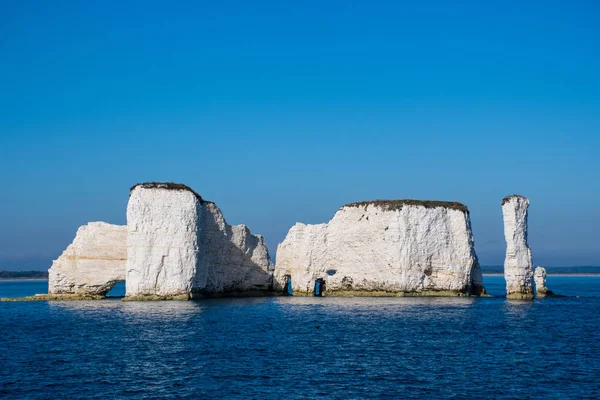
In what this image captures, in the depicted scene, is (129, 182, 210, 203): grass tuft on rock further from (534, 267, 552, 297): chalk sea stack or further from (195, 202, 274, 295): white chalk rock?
(534, 267, 552, 297): chalk sea stack

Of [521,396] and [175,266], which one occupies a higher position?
[175,266]

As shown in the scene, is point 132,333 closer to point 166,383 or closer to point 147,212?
point 166,383

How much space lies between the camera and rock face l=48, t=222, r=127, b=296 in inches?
2080

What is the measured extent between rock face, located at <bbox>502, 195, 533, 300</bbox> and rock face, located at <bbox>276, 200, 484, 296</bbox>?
372cm

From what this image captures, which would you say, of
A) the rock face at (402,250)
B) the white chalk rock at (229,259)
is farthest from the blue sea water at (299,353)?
the rock face at (402,250)

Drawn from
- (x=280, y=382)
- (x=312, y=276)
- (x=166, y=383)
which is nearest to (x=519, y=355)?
(x=280, y=382)

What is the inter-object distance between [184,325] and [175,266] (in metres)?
14.6

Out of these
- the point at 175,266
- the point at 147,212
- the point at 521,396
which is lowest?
the point at 521,396

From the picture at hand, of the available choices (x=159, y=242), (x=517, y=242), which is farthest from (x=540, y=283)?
(x=159, y=242)

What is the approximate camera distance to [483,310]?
4416 centimetres

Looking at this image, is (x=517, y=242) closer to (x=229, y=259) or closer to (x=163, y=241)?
(x=229, y=259)

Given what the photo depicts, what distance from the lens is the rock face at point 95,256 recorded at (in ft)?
173

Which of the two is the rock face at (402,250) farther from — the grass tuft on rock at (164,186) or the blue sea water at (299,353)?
the grass tuft on rock at (164,186)

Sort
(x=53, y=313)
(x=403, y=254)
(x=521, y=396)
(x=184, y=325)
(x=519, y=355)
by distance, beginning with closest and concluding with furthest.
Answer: (x=521, y=396) < (x=519, y=355) < (x=184, y=325) < (x=53, y=313) < (x=403, y=254)
